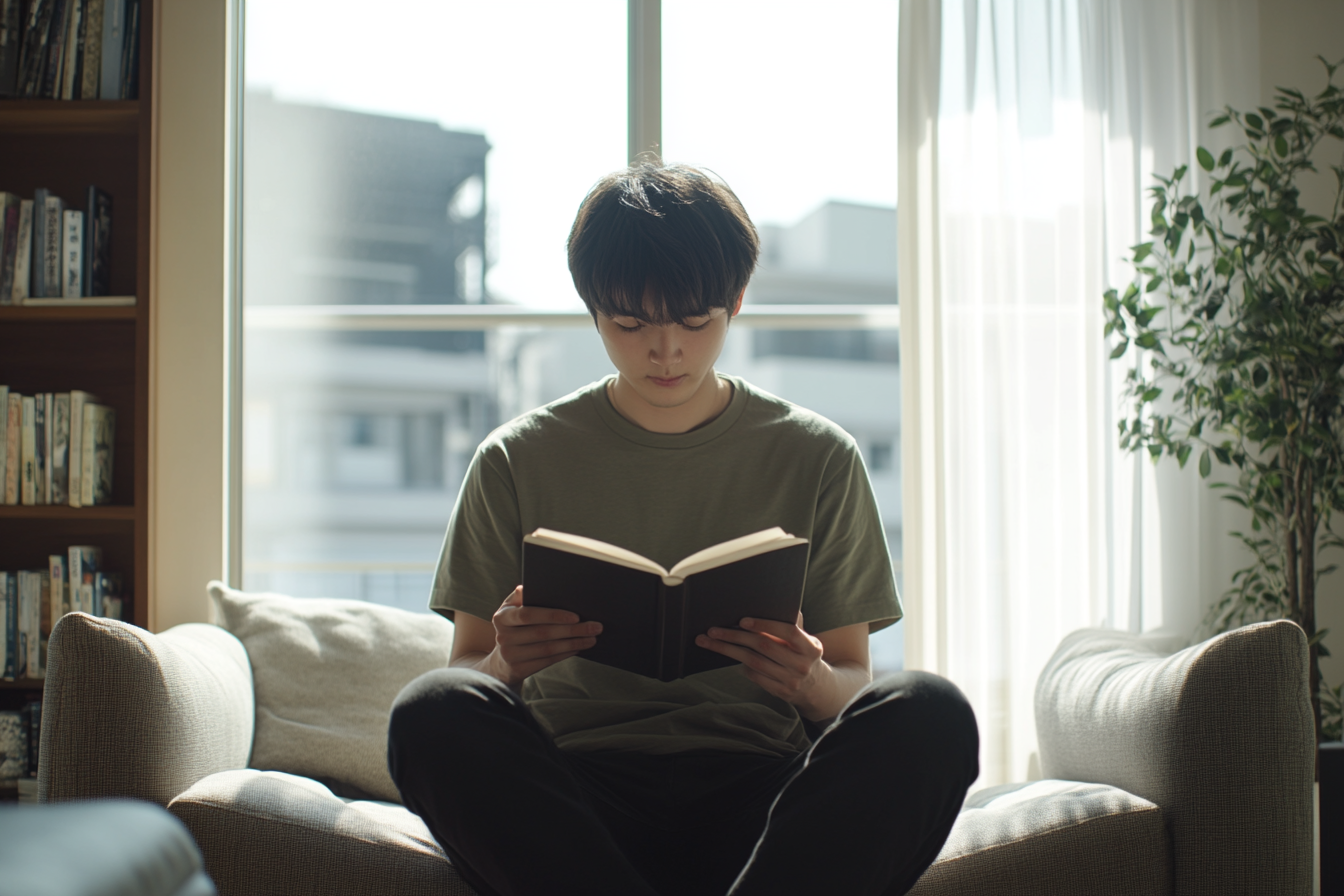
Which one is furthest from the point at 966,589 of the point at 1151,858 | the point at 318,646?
the point at 318,646

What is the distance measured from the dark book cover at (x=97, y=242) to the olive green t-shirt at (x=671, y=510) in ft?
4.32

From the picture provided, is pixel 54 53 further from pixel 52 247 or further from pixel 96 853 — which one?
pixel 96 853

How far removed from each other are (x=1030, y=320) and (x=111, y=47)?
7.08 ft

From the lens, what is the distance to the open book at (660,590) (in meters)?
0.98

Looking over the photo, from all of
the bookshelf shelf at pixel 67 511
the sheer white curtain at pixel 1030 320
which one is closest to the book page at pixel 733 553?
the sheer white curtain at pixel 1030 320

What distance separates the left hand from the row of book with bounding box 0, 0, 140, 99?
192 centimetres

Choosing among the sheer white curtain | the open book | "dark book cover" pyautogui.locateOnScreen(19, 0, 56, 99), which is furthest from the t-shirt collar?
"dark book cover" pyautogui.locateOnScreen(19, 0, 56, 99)

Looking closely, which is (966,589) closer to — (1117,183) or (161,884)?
(1117,183)

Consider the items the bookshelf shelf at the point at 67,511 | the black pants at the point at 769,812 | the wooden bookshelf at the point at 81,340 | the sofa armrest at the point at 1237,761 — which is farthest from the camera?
the wooden bookshelf at the point at 81,340

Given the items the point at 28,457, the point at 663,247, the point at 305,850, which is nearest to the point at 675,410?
the point at 663,247

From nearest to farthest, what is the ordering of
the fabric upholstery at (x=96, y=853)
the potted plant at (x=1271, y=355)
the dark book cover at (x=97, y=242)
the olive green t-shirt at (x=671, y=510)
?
the fabric upholstery at (x=96, y=853) < the olive green t-shirt at (x=671, y=510) < the potted plant at (x=1271, y=355) < the dark book cover at (x=97, y=242)

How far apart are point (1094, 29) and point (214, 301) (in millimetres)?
2100

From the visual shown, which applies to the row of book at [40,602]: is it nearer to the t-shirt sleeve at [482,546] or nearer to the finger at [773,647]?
the t-shirt sleeve at [482,546]

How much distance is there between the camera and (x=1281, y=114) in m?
2.20
